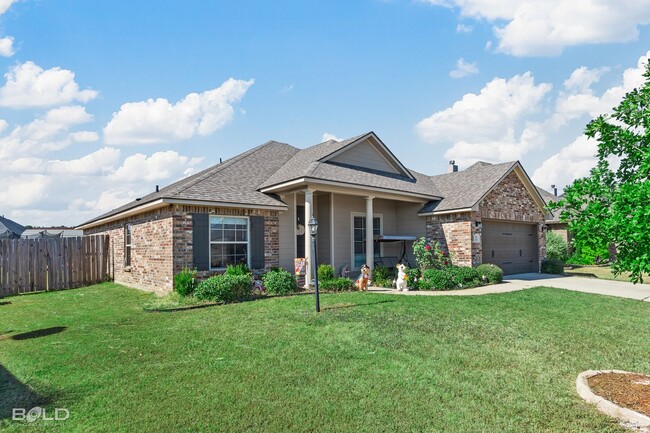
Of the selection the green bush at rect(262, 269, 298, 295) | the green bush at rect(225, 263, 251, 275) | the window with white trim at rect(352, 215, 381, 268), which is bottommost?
the green bush at rect(262, 269, 298, 295)

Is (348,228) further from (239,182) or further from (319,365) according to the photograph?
(319,365)

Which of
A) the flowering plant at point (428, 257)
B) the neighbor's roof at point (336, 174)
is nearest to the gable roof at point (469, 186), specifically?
the neighbor's roof at point (336, 174)

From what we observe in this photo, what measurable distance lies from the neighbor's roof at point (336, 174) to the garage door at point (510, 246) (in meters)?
2.86

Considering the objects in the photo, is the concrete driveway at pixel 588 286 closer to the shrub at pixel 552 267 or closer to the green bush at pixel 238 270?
the shrub at pixel 552 267

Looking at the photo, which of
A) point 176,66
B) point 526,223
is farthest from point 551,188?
point 176,66

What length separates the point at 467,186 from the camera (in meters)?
16.5

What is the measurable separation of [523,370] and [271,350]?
11.6 feet

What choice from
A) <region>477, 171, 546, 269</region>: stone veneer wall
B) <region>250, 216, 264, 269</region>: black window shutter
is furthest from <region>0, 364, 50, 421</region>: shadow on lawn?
<region>477, 171, 546, 269</region>: stone veneer wall

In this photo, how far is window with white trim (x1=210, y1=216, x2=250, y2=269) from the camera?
1201cm

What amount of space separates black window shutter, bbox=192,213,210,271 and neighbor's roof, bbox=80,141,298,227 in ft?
1.90

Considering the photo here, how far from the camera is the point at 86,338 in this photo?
6.90 m

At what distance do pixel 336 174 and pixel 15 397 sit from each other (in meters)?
10.9

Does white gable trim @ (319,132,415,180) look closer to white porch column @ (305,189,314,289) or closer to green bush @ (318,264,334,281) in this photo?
white porch column @ (305,189,314,289)

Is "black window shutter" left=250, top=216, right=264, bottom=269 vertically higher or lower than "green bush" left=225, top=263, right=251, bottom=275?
higher
